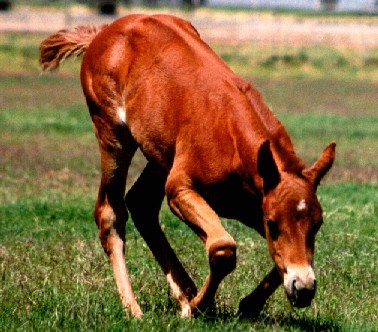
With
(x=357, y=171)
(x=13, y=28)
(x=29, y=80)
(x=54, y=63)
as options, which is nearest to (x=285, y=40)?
(x=13, y=28)

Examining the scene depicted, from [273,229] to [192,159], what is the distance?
920 millimetres

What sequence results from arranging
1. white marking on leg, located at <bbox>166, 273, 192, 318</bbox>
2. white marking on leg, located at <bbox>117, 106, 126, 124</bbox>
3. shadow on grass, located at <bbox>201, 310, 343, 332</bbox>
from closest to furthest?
shadow on grass, located at <bbox>201, 310, 343, 332</bbox>, white marking on leg, located at <bbox>166, 273, 192, 318</bbox>, white marking on leg, located at <bbox>117, 106, 126, 124</bbox>

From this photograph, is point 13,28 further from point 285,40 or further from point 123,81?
point 123,81

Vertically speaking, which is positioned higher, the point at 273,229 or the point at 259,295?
the point at 273,229

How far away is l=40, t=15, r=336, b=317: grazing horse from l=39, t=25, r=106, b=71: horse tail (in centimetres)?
10

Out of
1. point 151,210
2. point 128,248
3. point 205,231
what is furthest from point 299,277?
point 128,248

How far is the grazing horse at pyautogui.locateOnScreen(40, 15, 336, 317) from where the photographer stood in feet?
20.6

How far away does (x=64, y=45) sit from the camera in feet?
30.3

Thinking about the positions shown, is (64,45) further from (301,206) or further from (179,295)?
(301,206)

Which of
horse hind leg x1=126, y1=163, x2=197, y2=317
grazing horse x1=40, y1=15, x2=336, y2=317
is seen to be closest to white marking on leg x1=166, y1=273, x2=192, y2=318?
grazing horse x1=40, y1=15, x2=336, y2=317

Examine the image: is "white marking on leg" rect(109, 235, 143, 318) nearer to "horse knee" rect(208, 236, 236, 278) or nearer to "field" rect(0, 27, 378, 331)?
"field" rect(0, 27, 378, 331)

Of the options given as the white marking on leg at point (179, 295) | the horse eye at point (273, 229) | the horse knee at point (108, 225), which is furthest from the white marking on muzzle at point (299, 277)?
the horse knee at point (108, 225)

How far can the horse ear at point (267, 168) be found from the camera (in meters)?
6.26

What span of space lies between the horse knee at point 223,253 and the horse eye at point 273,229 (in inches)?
12.1
